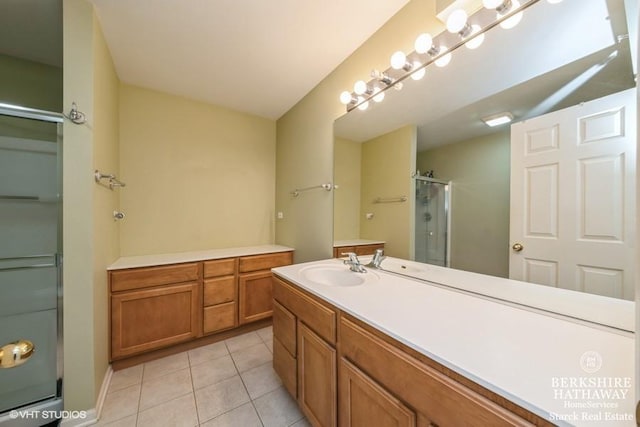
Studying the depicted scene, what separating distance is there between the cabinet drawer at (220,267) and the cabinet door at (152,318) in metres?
0.15

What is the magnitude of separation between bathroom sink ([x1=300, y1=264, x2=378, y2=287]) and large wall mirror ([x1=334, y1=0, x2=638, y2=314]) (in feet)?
1.07

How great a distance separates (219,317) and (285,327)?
1.04 meters

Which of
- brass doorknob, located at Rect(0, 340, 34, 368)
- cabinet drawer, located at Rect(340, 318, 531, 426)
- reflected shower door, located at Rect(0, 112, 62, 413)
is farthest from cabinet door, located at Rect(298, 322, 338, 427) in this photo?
reflected shower door, located at Rect(0, 112, 62, 413)

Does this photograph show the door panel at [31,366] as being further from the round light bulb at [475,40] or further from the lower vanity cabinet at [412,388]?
the round light bulb at [475,40]

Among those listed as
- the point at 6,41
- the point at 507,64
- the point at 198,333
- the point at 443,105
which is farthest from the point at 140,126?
the point at 507,64

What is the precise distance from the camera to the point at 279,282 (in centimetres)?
147

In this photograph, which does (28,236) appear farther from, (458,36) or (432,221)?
(458,36)

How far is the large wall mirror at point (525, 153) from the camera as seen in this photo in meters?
0.74

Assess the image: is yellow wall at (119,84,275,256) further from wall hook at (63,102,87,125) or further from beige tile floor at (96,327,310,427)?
beige tile floor at (96,327,310,427)

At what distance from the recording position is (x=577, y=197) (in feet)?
2.61

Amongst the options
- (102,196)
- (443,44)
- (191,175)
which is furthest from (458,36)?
(191,175)

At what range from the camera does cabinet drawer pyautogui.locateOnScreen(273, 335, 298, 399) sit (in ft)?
4.24

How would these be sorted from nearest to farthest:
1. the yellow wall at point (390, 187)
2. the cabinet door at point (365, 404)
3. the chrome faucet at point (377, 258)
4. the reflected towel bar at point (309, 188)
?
the cabinet door at point (365, 404) < the yellow wall at point (390, 187) < the chrome faucet at point (377, 258) < the reflected towel bar at point (309, 188)

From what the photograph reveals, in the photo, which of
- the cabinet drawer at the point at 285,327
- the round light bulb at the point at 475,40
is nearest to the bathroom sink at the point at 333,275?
the cabinet drawer at the point at 285,327
